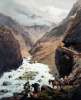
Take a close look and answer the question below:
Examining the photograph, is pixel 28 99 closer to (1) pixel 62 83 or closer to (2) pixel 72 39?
(1) pixel 62 83

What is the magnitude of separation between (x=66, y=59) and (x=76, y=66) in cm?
1801

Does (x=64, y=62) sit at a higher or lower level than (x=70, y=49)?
lower

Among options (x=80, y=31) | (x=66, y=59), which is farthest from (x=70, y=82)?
(x=80, y=31)

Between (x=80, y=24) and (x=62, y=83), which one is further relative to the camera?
(x=80, y=24)

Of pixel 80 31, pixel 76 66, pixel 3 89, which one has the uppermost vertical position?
pixel 80 31

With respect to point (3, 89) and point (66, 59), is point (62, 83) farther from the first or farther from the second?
point (3, 89)

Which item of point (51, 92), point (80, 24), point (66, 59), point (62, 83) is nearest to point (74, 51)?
point (66, 59)

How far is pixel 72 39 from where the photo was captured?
6471 inches

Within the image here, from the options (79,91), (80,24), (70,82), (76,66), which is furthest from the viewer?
(80,24)

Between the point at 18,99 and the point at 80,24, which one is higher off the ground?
the point at 80,24

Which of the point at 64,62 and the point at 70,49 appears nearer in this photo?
the point at 64,62

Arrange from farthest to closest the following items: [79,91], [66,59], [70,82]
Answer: [66,59] → [70,82] → [79,91]

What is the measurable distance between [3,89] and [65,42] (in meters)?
34.2

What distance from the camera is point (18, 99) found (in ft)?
386
